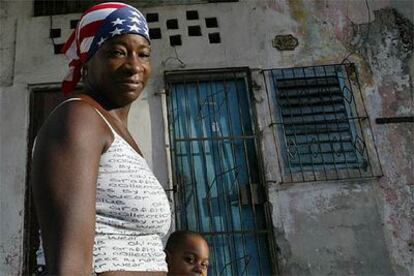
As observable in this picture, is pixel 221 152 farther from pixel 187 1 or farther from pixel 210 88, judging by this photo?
pixel 187 1

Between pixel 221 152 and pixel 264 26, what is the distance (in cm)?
150

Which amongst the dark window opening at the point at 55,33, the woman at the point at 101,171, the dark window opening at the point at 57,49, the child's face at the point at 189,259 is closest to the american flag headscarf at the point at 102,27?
the woman at the point at 101,171

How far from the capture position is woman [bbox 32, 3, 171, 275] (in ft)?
3.62

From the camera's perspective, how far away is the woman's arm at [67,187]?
42.3 inches

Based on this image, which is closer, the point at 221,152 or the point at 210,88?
the point at 221,152

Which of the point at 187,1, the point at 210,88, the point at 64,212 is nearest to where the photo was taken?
the point at 64,212

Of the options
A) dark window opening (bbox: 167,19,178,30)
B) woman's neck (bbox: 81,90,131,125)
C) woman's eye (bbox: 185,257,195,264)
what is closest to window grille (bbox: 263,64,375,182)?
dark window opening (bbox: 167,19,178,30)

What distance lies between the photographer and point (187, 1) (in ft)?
18.2

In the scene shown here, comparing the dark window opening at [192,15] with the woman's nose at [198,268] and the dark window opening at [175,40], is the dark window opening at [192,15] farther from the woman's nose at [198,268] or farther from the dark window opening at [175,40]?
the woman's nose at [198,268]

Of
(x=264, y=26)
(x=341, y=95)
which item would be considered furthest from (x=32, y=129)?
(x=341, y=95)

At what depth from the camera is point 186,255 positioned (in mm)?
3297

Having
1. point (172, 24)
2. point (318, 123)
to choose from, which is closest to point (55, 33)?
point (172, 24)

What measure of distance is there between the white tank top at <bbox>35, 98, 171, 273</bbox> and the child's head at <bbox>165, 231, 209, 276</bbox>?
6.33 ft

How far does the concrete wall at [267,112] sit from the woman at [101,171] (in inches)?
128
